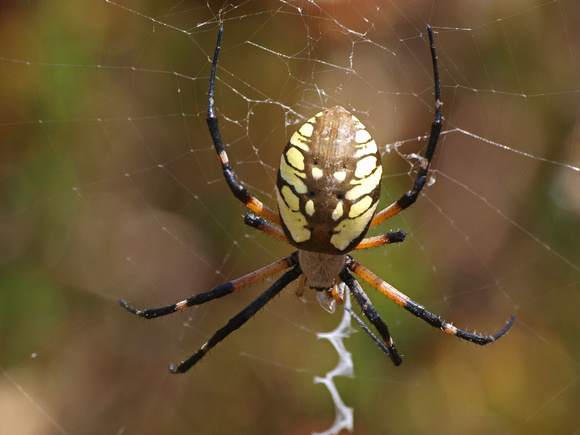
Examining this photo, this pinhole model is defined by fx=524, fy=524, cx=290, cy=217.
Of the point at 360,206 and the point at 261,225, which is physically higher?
the point at 360,206

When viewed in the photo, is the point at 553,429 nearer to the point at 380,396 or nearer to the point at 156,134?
the point at 380,396

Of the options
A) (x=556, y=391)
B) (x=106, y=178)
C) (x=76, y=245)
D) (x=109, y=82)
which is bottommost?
(x=556, y=391)

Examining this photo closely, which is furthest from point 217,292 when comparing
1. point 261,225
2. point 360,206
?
point 360,206

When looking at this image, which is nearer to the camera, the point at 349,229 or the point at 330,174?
the point at 330,174

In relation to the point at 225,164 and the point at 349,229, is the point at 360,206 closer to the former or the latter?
the point at 349,229

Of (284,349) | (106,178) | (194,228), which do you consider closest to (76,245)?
(106,178)

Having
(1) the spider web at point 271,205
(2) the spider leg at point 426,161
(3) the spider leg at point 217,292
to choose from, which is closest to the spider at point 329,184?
(2) the spider leg at point 426,161

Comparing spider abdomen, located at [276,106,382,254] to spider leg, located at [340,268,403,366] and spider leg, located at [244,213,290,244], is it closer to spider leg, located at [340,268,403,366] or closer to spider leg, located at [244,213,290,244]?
spider leg, located at [244,213,290,244]
